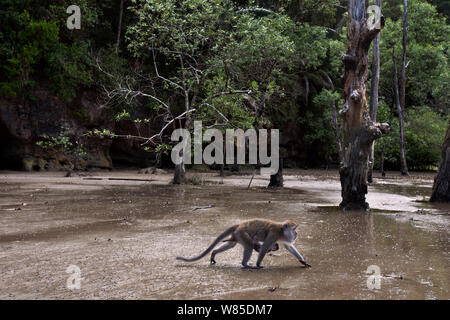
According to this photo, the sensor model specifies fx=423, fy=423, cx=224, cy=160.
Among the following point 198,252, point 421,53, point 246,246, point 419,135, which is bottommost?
point 198,252

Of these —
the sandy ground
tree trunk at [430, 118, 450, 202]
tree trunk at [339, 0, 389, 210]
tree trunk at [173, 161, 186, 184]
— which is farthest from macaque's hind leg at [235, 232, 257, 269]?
tree trunk at [173, 161, 186, 184]

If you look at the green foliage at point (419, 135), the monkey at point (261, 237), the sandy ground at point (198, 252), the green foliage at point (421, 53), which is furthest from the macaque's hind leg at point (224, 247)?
the green foliage at point (421, 53)

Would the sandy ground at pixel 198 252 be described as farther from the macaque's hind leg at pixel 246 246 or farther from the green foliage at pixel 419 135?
the green foliage at pixel 419 135

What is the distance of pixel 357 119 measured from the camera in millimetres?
10273

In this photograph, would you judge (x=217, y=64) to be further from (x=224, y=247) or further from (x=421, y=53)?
Answer: (x=421, y=53)

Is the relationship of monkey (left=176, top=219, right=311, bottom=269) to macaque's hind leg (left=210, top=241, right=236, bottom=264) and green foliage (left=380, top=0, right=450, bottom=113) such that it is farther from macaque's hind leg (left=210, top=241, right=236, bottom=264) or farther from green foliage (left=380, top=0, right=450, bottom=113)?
green foliage (left=380, top=0, right=450, bottom=113)

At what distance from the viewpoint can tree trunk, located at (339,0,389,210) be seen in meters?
10.1

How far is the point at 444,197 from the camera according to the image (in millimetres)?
12047

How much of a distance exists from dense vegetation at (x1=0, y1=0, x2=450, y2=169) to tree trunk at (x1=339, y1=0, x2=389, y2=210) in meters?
5.70

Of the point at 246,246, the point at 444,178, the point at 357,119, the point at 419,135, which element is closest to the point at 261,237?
the point at 246,246

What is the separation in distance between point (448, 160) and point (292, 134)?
72.4 ft

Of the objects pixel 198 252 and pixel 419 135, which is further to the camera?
pixel 419 135

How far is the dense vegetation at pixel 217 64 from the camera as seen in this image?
16.7 meters

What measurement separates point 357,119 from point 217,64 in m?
7.43
